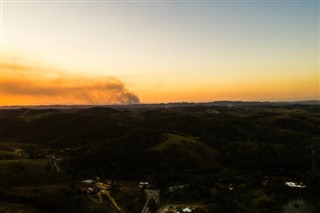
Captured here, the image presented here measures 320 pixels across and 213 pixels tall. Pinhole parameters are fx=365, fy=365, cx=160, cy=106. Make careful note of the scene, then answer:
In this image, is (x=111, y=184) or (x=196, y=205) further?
(x=111, y=184)

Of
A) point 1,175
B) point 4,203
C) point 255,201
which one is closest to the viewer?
point 4,203

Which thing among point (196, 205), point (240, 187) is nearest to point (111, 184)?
point (196, 205)

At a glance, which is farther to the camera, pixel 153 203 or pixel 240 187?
pixel 240 187

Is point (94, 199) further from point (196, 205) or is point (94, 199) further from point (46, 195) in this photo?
point (196, 205)

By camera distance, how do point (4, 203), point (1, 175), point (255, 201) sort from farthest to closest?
point (1, 175)
point (255, 201)
point (4, 203)

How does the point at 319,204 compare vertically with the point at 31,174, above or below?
below

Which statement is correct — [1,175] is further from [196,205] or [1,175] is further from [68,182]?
[196,205]

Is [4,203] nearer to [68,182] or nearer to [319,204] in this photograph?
[68,182]

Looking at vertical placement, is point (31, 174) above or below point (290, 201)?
above

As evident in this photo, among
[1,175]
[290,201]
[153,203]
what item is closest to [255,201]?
[290,201]
